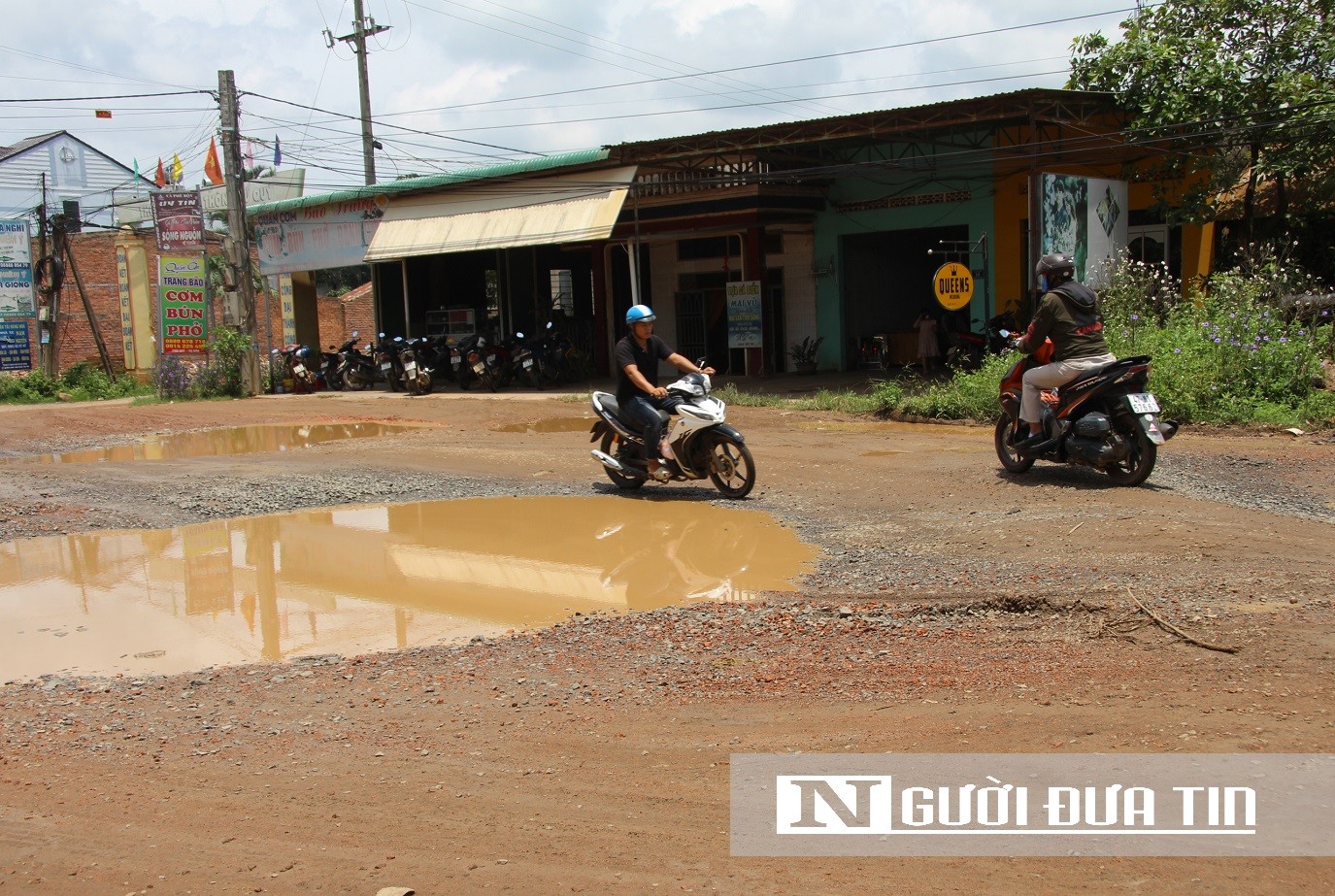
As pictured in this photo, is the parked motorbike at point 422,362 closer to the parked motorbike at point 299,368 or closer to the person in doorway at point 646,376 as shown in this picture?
the parked motorbike at point 299,368

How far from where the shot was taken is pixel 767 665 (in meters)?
5.18

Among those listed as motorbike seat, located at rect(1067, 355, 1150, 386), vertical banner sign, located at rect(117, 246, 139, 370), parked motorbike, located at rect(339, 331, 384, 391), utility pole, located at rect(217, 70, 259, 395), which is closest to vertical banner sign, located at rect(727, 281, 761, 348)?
parked motorbike, located at rect(339, 331, 384, 391)

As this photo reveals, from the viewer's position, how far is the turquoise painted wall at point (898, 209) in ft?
71.1

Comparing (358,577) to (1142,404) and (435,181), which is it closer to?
(1142,404)

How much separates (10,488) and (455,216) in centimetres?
1528

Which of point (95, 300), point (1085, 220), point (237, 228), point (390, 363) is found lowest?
point (390, 363)

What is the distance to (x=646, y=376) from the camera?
985 centimetres

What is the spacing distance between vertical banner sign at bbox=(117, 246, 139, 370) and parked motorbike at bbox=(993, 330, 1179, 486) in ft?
105

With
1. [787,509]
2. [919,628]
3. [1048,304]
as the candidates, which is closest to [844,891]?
[919,628]

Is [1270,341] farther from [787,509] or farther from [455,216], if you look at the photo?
[455,216]

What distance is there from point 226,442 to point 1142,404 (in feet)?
40.5

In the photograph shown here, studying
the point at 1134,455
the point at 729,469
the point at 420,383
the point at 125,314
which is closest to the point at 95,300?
the point at 125,314

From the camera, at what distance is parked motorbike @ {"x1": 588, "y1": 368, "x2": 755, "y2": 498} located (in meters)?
9.38

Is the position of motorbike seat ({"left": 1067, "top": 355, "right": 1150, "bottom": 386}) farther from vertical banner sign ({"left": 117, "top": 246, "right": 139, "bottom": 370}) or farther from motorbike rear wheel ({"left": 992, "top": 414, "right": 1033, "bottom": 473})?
vertical banner sign ({"left": 117, "top": 246, "right": 139, "bottom": 370})
